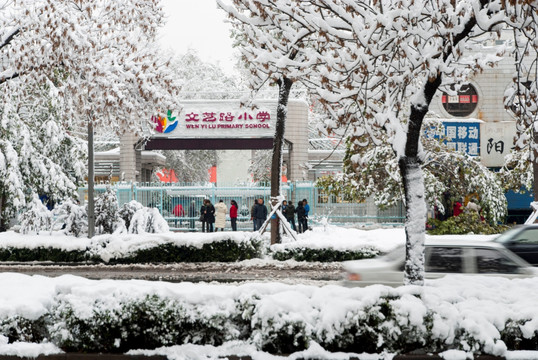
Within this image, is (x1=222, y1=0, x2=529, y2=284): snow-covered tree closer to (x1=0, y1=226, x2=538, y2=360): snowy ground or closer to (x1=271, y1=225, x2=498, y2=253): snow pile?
(x1=0, y1=226, x2=538, y2=360): snowy ground

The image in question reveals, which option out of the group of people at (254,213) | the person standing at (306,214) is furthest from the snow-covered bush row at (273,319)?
the person standing at (306,214)

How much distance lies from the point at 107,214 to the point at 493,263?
15.4m

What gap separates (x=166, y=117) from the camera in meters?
33.5

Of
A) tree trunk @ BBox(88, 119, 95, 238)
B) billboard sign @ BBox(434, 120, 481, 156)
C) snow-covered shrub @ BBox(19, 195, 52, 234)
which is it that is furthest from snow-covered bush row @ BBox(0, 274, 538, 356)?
billboard sign @ BBox(434, 120, 481, 156)

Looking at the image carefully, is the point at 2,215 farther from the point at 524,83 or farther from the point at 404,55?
the point at 524,83

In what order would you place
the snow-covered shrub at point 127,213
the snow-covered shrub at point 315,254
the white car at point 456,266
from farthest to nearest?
the snow-covered shrub at point 127,213, the snow-covered shrub at point 315,254, the white car at point 456,266

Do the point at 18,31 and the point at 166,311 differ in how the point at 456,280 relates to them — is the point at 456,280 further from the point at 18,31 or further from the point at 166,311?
the point at 18,31

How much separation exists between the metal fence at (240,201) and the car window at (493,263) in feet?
70.4

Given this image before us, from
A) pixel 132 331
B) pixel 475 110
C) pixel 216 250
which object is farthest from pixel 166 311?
pixel 475 110

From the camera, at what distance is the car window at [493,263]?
1018 cm

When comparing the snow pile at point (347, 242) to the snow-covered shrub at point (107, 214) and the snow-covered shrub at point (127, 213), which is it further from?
the snow-covered shrub at point (107, 214)

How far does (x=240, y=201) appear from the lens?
1299 inches

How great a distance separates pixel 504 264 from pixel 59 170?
23700 millimetres

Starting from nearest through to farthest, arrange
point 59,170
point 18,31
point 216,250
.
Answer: point 18,31 → point 216,250 → point 59,170
